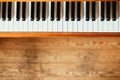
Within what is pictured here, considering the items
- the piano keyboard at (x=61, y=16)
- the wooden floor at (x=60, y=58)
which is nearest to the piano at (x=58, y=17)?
the piano keyboard at (x=61, y=16)

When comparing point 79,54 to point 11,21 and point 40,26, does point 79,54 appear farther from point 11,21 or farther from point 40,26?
point 11,21

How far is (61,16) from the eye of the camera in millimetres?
1442

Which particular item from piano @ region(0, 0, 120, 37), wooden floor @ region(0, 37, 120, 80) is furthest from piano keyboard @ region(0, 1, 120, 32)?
wooden floor @ region(0, 37, 120, 80)

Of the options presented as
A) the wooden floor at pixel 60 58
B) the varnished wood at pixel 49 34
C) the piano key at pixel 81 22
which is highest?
the piano key at pixel 81 22

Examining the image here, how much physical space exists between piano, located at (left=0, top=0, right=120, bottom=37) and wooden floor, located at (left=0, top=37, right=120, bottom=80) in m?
0.35

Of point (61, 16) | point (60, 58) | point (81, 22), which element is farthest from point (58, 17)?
point (60, 58)

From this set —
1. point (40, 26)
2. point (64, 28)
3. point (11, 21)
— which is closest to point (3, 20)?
point (11, 21)

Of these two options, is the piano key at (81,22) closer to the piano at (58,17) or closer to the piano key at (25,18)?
the piano at (58,17)

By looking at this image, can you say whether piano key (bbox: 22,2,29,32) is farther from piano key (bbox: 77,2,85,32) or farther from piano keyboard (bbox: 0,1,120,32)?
piano key (bbox: 77,2,85,32)

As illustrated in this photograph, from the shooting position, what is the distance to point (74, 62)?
1.77m

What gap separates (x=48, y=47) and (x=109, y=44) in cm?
41

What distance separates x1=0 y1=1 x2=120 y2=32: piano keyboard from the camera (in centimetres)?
143

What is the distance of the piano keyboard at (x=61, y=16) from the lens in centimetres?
143

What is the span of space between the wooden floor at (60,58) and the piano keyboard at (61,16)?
0.35 metres
